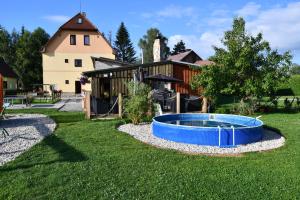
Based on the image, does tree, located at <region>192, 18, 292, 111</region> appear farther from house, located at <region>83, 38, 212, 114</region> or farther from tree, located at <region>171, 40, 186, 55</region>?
tree, located at <region>171, 40, 186, 55</region>

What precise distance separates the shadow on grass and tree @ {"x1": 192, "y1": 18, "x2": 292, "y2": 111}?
9.35 metres

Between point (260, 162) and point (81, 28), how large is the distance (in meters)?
40.0

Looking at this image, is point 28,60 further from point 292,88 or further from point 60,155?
point 60,155

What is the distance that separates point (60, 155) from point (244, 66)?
11.3 meters

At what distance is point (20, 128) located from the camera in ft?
38.3

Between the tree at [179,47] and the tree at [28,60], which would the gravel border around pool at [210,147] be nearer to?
→ the tree at [28,60]

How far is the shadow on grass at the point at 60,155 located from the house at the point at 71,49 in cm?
3510

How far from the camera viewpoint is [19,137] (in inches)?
387

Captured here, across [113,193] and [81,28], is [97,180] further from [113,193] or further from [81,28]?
[81,28]

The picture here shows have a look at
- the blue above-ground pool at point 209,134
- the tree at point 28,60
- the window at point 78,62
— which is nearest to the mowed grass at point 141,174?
the blue above-ground pool at point 209,134

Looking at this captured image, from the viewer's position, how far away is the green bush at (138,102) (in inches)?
490

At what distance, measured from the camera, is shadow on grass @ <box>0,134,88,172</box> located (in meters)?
6.49

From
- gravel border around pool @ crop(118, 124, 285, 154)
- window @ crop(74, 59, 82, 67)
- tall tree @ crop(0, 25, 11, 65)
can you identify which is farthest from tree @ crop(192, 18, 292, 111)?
tall tree @ crop(0, 25, 11, 65)

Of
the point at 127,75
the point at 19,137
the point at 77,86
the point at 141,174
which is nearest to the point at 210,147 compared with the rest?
the point at 141,174
